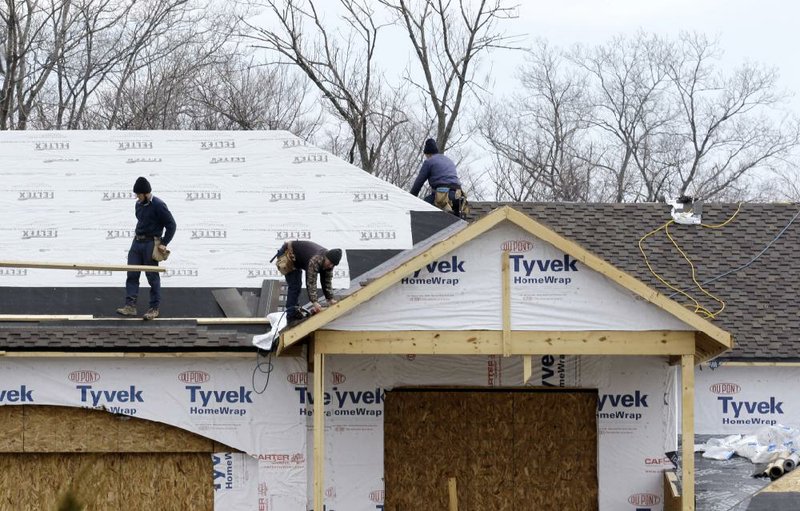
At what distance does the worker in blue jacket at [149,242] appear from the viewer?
15.3 metres

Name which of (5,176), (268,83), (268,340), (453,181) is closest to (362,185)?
(453,181)

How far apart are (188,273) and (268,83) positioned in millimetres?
28455

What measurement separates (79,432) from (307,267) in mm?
3973

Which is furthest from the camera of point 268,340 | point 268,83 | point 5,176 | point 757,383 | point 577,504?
point 268,83

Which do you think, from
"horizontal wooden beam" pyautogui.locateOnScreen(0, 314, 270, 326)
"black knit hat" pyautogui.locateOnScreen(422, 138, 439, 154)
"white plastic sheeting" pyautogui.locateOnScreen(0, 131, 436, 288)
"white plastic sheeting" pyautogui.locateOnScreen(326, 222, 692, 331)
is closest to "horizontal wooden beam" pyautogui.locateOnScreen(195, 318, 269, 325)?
"horizontal wooden beam" pyautogui.locateOnScreen(0, 314, 270, 326)

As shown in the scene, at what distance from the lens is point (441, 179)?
18.3 metres

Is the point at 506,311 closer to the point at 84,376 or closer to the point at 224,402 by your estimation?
the point at 224,402

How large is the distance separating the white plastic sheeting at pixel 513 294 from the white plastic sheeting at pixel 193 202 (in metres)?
3.30

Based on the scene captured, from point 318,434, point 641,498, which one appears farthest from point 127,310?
point 641,498

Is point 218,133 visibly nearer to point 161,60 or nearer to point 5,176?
point 5,176

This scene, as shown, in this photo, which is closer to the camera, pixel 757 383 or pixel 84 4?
pixel 757 383

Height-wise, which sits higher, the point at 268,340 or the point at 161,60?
the point at 161,60

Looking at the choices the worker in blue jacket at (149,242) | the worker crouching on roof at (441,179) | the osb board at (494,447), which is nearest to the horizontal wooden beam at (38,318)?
the worker in blue jacket at (149,242)

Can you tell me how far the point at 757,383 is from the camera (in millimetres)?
17297
